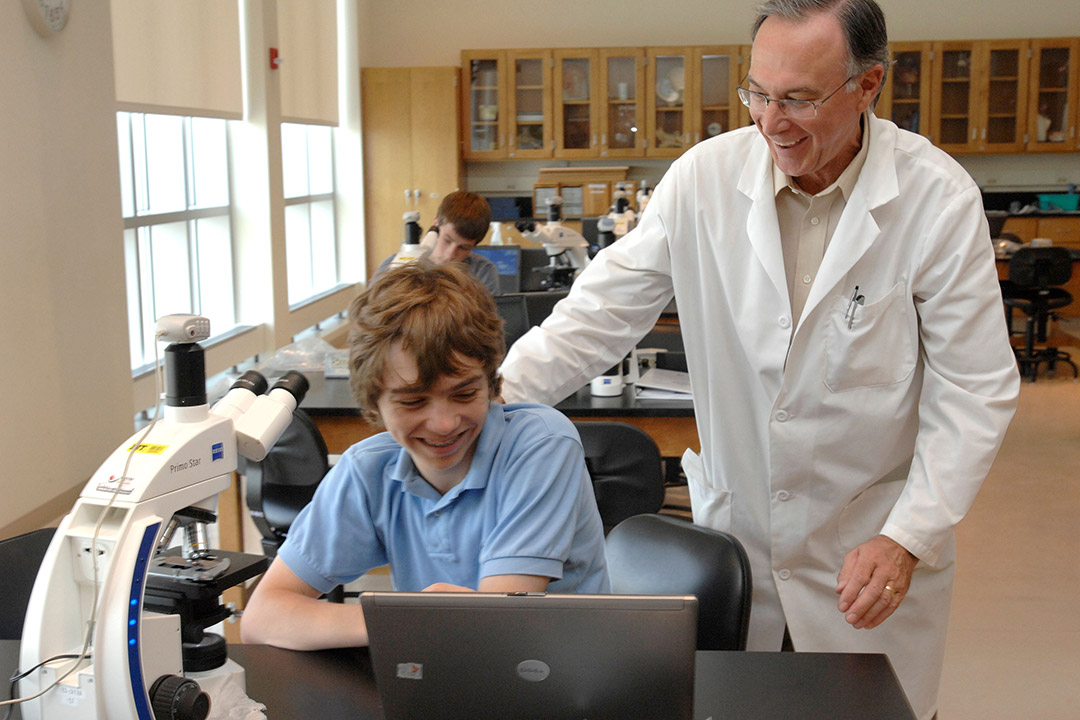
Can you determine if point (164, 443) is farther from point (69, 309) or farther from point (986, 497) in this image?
point (986, 497)

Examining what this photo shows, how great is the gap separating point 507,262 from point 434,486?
4.80 m

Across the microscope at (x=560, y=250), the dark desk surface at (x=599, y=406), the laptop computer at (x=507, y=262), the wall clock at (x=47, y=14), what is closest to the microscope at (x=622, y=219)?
the microscope at (x=560, y=250)

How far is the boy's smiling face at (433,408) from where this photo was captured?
4.18 feet

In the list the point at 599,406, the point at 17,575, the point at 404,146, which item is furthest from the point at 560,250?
the point at 404,146

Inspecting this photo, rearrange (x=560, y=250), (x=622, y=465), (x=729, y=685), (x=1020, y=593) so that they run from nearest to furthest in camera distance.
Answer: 1. (x=729, y=685)
2. (x=622, y=465)
3. (x=1020, y=593)
4. (x=560, y=250)

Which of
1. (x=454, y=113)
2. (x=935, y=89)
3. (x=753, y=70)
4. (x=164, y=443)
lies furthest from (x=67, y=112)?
(x=935, y=89)

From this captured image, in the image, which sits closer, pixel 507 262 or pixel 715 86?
pixel 507 262

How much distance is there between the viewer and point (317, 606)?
51.0 inches

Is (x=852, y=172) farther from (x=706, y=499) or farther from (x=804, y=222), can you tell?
(x=706, y=499)

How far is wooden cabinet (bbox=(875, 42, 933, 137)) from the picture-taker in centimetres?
861

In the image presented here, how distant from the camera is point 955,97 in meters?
8.65

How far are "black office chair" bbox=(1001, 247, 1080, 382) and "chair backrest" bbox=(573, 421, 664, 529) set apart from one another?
4.56 meters

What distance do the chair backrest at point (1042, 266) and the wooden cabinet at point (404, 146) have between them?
435 centimetres

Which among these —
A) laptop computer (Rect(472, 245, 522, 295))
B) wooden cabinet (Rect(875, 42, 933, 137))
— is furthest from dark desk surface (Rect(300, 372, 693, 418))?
wooden cabinet (Rect(875, 42, 933, 137))
